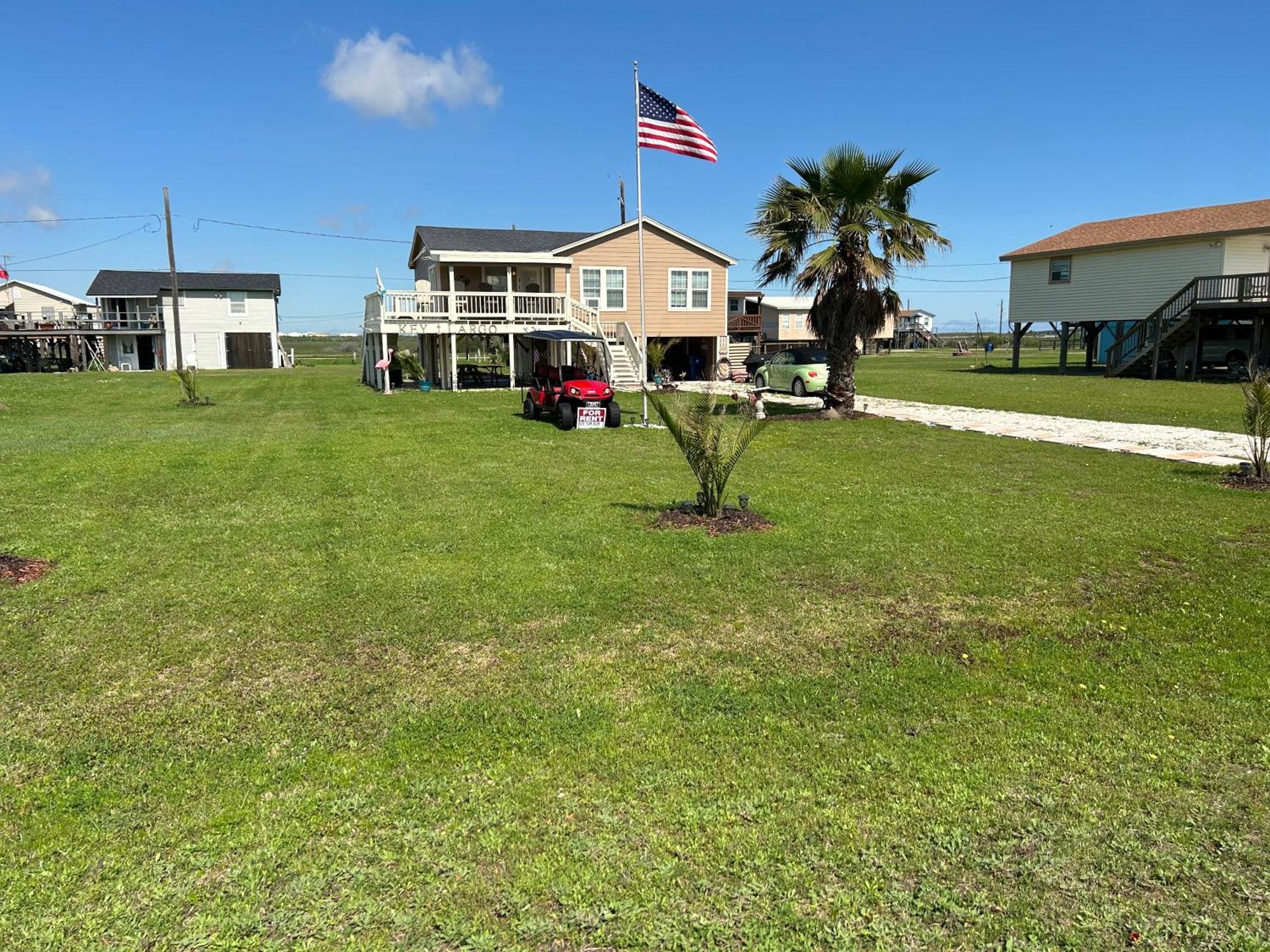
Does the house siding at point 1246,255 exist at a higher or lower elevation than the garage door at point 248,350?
higher

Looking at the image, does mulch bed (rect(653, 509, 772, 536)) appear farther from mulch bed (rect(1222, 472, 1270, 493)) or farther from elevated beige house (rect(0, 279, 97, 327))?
elevated beige house (rect(0, 279, 97, 327))

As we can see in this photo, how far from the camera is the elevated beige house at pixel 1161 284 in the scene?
2664 centimetres

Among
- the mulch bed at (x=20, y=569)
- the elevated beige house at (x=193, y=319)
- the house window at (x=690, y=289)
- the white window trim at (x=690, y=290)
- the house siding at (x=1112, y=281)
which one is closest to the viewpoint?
the mulch bed at (x=20, y=569)

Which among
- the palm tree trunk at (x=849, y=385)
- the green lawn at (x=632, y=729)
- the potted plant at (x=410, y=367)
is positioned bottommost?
the green lawn at (x=632, y=729)

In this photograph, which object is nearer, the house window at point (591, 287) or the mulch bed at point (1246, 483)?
the mulch bed at point (1246, 483)

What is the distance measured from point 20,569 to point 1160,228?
1359 inches

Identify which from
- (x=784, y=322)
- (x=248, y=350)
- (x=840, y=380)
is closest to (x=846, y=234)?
(x=840, y=380)

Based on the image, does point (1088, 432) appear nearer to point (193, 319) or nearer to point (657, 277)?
point (657, 277)

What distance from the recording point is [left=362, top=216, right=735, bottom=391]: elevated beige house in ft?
83.3

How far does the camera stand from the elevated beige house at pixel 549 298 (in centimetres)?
2539

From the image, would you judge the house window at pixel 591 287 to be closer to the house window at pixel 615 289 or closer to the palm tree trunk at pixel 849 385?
the house window at pixel 615 289

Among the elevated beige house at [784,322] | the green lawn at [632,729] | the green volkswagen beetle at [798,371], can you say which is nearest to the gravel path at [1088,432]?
the green volkswagen beetle at [798,371]

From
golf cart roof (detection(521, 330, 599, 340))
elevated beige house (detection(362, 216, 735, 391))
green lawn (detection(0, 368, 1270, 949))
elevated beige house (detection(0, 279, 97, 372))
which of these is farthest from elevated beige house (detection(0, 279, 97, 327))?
green lawn (detection(0, 368, 1270, 949))

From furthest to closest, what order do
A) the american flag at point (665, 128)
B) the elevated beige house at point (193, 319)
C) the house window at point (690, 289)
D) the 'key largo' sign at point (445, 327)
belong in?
the elevated beige house at point (193, 319), the house window at point (690, 289), the 'key largo' sign at point (445, 327), the american flag at point (665, 128)
